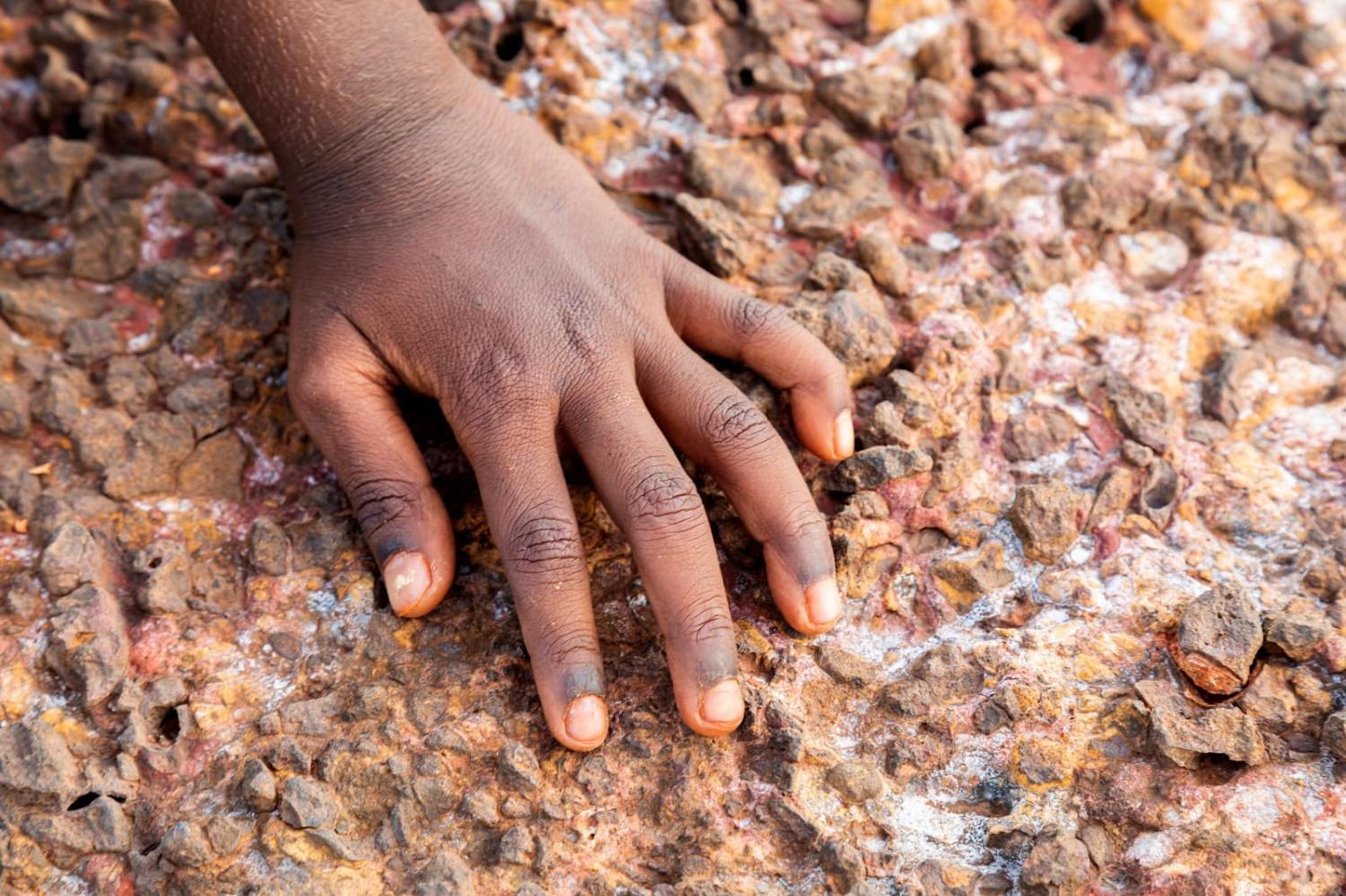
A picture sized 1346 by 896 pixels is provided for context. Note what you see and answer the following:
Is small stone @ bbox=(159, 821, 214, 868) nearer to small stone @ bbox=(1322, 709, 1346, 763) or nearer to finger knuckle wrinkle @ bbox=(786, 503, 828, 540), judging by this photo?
finger knuckle wrinkle @ bbox=(786, 503, 828, 540)

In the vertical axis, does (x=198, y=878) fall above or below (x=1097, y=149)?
below

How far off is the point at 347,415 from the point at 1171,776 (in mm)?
1108

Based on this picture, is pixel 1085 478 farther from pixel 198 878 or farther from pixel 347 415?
pixel 198 878

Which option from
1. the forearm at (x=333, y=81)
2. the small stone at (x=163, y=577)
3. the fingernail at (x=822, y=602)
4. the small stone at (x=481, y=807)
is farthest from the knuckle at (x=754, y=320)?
the small stone at (x=163, y=577)

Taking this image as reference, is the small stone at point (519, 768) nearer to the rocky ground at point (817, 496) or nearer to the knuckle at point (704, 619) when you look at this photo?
the rocky ground at point (817, 496)

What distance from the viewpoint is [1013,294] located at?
1.77 metres

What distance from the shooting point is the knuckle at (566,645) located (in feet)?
4.39

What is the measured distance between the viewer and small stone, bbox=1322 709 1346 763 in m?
1.27

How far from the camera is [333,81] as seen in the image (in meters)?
1.64

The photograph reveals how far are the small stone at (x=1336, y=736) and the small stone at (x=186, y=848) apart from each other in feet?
4.12

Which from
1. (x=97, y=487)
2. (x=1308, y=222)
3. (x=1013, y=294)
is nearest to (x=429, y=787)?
(x=97, y=487)

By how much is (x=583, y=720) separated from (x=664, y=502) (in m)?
0.28

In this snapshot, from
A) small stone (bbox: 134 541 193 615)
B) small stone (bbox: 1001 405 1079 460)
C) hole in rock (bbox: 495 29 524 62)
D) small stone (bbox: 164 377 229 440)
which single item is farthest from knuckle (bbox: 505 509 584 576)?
hole in rock (bbox: 495 29 524 62)

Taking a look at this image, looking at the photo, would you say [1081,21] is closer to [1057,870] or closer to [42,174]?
[1057,870]
